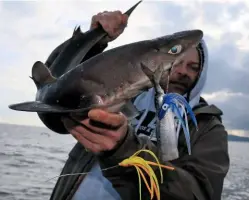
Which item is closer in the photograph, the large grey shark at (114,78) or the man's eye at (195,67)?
the large grey shark at (114,78)

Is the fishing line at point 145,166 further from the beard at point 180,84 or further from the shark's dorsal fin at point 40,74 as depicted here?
the beard at point 180,84

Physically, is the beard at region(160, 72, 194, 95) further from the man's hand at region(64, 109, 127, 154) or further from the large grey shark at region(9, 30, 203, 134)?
the man's hand at region(64, 109, 127, 154)

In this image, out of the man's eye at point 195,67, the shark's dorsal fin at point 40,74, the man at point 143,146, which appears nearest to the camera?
the man at point 143,146

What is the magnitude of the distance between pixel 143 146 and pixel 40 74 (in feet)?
3.09

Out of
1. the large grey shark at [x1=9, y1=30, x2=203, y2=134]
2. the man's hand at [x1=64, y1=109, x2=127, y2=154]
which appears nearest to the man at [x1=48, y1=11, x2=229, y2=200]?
the man's hand at [x1=64, y1=109, x2=127, y2=154]

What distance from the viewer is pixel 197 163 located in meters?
3.55

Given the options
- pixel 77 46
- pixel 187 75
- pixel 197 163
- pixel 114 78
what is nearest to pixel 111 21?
pixel 77 46

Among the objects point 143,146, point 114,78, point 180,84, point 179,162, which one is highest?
point 114,78

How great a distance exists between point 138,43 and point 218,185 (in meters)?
1.49

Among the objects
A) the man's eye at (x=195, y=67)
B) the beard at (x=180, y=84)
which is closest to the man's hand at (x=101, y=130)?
the beard at (x=180, y=84)

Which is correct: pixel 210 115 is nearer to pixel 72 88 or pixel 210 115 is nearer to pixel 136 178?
pixel 136 178

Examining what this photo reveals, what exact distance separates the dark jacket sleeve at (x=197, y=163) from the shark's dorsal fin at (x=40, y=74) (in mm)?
721

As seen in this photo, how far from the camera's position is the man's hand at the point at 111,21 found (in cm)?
425

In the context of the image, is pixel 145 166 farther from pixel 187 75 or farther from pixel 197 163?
pixel 187 75
